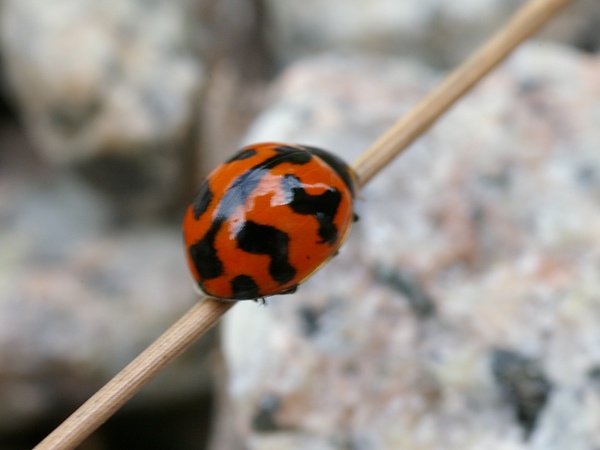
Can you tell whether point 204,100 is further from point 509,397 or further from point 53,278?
point 509,397

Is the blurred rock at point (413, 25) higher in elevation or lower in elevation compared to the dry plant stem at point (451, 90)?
lower

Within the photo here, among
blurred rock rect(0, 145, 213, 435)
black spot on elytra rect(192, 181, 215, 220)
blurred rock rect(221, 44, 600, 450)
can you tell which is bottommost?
blurred rock rect(0, 145, 213, 435)

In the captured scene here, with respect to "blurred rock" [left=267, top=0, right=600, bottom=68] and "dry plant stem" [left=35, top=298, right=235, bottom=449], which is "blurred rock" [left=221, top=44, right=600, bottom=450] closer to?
"dry plant stem" [left=35, top=298, right=235, bottom=449]

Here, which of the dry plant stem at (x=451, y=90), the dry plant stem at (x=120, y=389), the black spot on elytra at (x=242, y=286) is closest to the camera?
the dry plant stem at (x=120, y=389)

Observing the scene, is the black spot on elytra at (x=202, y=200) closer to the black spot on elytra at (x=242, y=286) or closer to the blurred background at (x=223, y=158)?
the black spot on elytra at (x=242, y=286)

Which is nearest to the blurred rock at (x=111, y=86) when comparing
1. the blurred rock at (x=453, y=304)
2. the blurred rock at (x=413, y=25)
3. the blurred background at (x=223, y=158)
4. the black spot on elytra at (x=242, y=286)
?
the blurred background at (x=223, y=158)

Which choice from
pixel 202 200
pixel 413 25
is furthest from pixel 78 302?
pixel 413 25

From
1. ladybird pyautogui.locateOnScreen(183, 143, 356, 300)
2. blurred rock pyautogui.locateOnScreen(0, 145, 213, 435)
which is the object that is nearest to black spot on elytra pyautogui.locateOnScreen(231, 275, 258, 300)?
ladybird pyautogui.locateOnScreen(183, 143, 356, 300)
